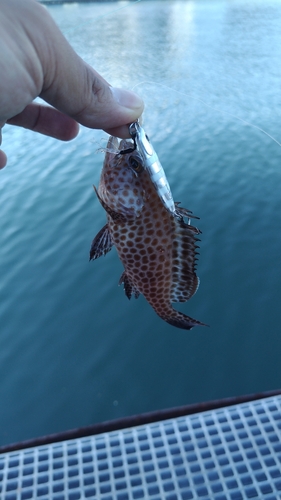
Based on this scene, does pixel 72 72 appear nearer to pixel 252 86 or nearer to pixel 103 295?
pixel 103 295

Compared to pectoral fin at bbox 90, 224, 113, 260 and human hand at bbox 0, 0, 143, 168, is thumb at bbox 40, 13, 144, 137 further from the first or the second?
pectoral fin at bbox 90, 224, 113, 260

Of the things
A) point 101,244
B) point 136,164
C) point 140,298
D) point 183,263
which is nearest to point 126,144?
point 136,164

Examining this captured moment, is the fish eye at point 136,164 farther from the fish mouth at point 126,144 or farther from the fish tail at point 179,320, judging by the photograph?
the fish tail at point 179,320

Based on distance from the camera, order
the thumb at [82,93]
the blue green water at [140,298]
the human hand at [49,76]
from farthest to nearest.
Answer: the blue green water at [140,298], the thumb at [82,93], the human hand at [49,76]

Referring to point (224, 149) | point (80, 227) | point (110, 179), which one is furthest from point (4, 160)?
point (224, 149)

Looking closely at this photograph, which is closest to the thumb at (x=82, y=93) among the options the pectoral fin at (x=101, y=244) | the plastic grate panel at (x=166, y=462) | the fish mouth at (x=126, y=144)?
the fish mouth at (x=126, y=144)

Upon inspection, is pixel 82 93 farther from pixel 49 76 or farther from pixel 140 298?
pixel 140 298

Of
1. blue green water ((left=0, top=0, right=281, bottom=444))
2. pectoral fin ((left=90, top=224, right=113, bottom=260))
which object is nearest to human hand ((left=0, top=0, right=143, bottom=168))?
pectoral fin ((left=90, top=224, right=113, bottom=260))

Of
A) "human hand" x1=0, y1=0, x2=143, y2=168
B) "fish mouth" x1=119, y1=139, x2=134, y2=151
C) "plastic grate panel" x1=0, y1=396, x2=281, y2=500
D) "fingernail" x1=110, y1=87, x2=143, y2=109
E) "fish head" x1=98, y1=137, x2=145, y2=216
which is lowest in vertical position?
"plastic grate panel" x1=0, y1=396, x2=281, y2=500
